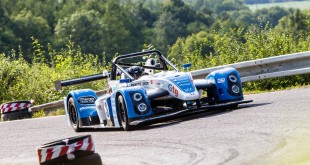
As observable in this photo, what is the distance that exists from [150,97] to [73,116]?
2517 mm

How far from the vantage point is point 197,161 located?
9.48 m

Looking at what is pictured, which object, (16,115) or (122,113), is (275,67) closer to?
(122,113)

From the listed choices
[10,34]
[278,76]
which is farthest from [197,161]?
[10,34]

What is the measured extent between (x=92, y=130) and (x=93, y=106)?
49 centimetres

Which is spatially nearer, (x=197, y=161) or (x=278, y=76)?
(x=197, y=161)

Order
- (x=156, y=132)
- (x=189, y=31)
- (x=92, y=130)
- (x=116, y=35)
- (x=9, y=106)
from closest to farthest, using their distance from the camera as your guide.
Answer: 1. (x=156, y=132)
2. (x=92, y=130)
3. (x=9, y=106)
4. (x=116, y=35)
5. (x=189, y=31)

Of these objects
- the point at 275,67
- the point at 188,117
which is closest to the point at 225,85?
the point at 188,117

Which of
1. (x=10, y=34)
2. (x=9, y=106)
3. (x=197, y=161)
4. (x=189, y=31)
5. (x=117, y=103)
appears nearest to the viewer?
(x=197, y=161)

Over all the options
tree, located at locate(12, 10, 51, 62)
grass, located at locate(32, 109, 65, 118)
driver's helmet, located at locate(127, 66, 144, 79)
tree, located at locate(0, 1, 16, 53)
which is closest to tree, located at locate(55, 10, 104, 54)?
tree, located at locate(12, 10, 51, 62)

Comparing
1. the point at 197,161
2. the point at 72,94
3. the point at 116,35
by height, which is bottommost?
the point at 197,161

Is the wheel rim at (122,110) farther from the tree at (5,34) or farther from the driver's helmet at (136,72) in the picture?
the tree at (5,34)

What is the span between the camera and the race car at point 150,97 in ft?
44.8

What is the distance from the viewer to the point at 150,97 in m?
13.9

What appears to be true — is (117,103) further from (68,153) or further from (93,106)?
(68,153)
